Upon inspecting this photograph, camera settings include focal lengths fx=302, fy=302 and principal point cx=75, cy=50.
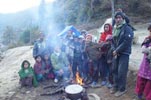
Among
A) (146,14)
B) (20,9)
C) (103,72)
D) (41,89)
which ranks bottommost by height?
(41,89)

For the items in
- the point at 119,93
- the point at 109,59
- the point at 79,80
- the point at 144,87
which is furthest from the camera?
the point at 79,80

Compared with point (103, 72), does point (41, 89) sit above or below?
below

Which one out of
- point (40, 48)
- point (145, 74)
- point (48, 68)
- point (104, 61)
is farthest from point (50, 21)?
point (145, 74)

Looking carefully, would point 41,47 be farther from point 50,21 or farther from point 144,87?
point 50,21

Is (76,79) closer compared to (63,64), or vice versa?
(76,79)

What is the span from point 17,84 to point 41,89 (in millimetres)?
1369

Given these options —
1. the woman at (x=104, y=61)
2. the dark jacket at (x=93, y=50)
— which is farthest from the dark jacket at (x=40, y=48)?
the woman at (x=104, y=61)

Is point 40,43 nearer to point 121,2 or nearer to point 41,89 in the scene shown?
point 41,89

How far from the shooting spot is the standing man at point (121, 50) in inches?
316

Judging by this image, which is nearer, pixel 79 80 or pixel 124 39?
pixel 124 39

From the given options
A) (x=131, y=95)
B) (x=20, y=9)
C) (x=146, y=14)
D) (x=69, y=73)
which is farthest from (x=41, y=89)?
(x=20, y=9)

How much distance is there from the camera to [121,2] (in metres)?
28.3

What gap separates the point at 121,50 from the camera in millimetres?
8102

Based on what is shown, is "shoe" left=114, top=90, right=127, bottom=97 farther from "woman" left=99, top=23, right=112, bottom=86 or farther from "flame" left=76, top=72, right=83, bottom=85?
"flame" left=76, top=72, right=83, bottom=85
